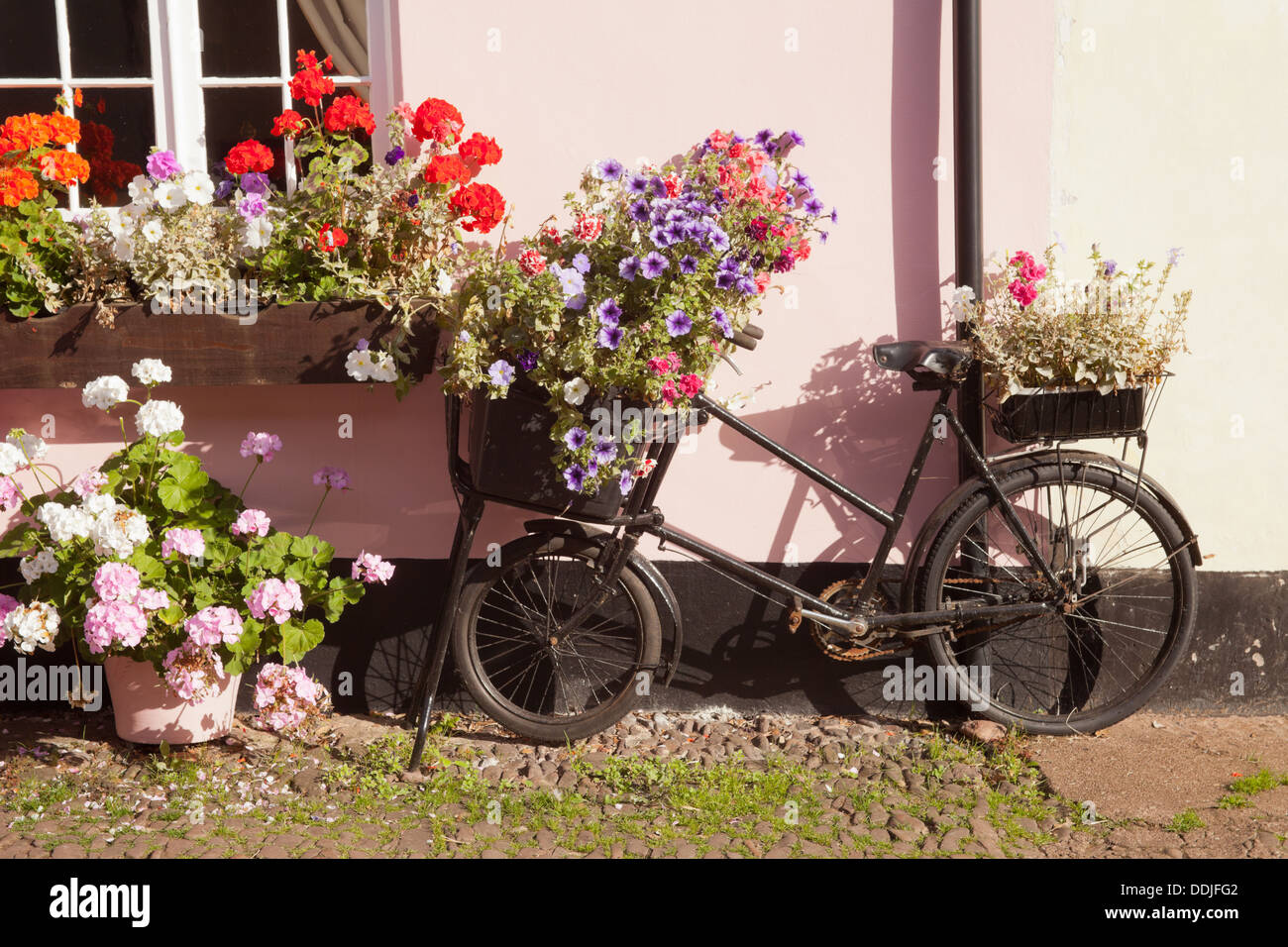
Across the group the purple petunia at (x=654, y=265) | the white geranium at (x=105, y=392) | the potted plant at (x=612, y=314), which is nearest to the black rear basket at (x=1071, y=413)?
the potted plant at (x=612, y=314)

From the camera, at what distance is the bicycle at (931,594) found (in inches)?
151

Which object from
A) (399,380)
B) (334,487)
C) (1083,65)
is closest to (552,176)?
(399,380)

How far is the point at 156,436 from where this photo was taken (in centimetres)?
377

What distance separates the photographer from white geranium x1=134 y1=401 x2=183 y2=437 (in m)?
3.70

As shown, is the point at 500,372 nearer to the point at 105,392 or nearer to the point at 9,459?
the point at 105,392

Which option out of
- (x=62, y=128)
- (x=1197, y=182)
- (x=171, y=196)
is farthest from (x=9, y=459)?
(x=1197, y=182)

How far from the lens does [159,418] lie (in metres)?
3.70

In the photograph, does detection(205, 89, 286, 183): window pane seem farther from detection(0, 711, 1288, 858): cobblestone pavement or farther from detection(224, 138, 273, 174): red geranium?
detection(0, 711, 1288, 858): cobblestone pavement

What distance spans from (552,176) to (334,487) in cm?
139

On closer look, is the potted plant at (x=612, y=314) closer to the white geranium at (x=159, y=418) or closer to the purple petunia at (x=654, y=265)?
the purple petunia at (x=654, y=265)

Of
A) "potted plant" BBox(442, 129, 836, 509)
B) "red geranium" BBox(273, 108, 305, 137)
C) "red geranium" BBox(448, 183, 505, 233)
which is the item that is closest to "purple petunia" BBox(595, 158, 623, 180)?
"potted plant" BBox(442, 129, 836, 509)

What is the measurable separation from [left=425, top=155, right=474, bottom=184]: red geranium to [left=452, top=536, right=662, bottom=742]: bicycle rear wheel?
1.26 meters

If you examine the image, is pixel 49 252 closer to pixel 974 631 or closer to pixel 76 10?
pixel 76 10

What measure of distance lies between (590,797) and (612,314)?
158cm
